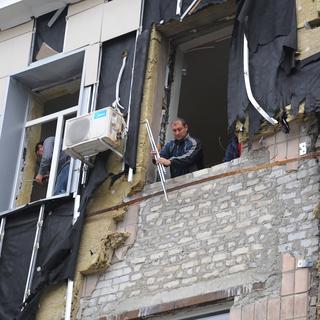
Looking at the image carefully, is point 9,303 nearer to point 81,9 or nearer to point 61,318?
point 61,318

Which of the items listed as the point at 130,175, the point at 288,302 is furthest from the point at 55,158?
the point at 288,302

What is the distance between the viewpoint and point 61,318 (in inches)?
523

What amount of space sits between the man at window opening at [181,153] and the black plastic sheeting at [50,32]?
244 cm

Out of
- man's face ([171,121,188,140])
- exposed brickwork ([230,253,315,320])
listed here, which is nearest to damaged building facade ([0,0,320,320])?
exposed brickwork ([230,253,315,320])

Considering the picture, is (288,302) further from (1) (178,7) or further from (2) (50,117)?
(2) (50,117)

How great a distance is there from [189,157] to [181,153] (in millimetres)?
185

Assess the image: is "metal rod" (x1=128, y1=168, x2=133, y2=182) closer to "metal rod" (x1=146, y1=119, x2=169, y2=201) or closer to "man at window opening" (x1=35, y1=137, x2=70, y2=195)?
"metal rod" (x1=146, y1=119, x2=169, y2=201)

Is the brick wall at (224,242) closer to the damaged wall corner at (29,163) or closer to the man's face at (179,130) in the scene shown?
the man's face at (179,130)

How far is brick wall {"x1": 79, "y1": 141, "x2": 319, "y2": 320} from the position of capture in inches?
470

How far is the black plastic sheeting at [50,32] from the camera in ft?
51.6

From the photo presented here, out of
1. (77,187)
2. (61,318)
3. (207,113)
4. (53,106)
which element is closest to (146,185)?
(77,187)

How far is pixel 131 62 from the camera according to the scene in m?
14.7

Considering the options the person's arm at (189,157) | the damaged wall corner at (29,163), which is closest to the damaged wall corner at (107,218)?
the person's arm at (189,157)

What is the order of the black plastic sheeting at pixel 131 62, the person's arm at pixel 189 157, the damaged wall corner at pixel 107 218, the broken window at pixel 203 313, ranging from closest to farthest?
the broken window at pixel 203 313, the damaged wall corner at pixel 107 218, the person's arm at pixel 189 157, the black plastic sheeting at pixel 131 62
